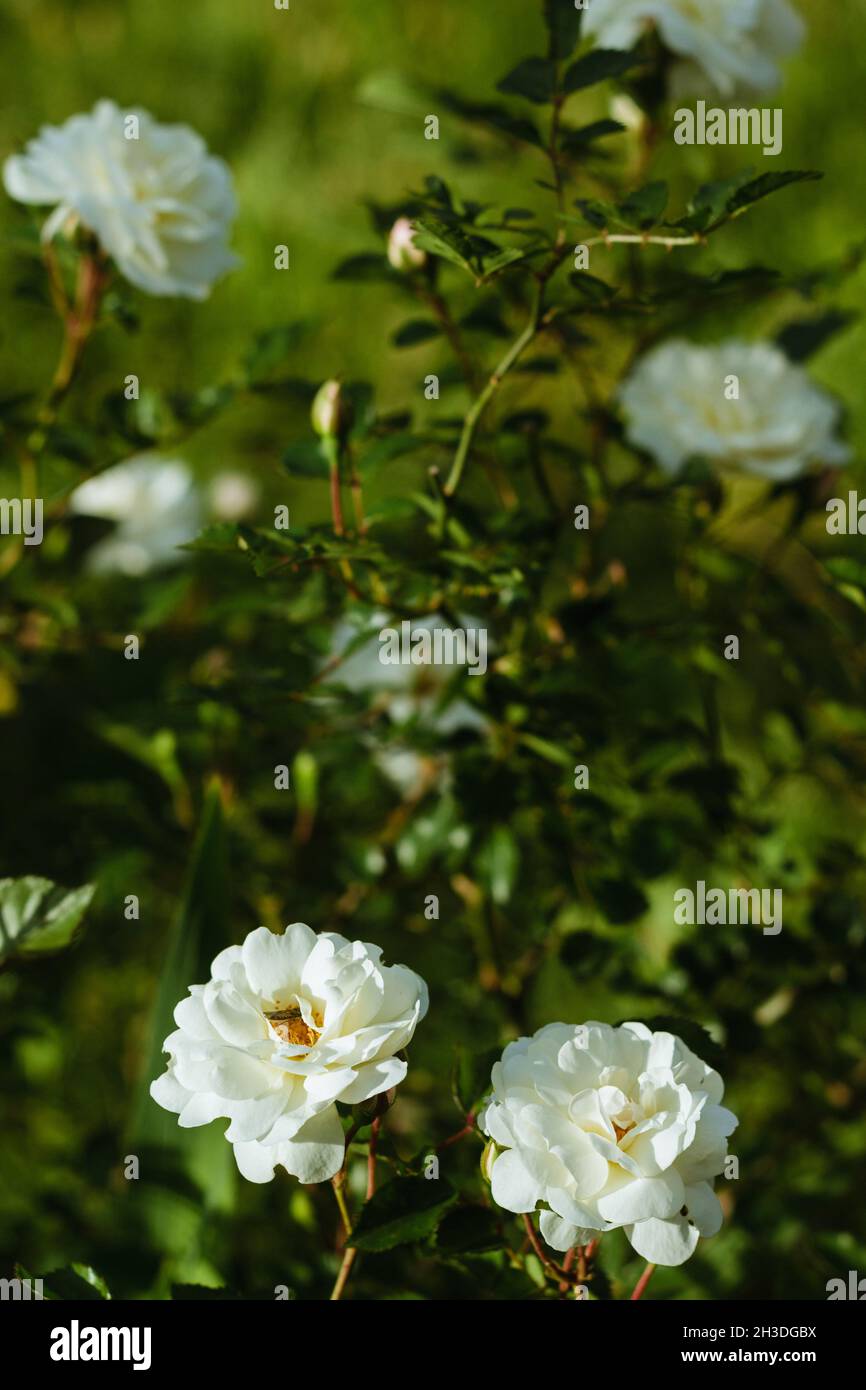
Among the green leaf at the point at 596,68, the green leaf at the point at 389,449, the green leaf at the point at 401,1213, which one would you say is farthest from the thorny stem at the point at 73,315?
the green leaf at the point at 401,1213

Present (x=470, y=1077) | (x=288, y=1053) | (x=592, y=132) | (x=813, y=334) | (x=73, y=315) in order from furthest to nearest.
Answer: (x=813, y=334)
(x=73, y=315)
(x=592, y=132)
(x=470, y=1077)
(x=288, y=1053)

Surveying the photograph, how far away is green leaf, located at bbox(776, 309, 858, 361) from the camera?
1176mm

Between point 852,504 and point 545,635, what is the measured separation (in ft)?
1.00

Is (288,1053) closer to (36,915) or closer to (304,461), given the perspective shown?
(36,915)

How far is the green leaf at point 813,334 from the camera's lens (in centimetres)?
118

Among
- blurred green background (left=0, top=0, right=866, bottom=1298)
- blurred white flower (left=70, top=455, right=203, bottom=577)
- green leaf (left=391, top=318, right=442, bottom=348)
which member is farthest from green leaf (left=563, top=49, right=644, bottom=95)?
blurred white flower (left=70, top=455, right=203, bottom=577)

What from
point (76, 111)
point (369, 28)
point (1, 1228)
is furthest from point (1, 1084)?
point (369, 28)

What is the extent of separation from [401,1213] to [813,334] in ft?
2.81

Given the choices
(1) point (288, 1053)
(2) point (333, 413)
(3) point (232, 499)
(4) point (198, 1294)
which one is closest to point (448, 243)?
(2) point (333, 413)

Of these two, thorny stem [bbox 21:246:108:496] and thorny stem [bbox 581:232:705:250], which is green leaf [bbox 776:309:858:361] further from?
thorny stem [bbox 21:246:108:496]

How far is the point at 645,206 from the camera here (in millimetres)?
716

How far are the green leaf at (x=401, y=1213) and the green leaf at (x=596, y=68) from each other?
1.99 ft

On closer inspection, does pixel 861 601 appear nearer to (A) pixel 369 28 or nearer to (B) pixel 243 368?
(B) pixel 243 368

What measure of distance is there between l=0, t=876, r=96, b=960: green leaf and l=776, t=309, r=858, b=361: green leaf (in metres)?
0.78
